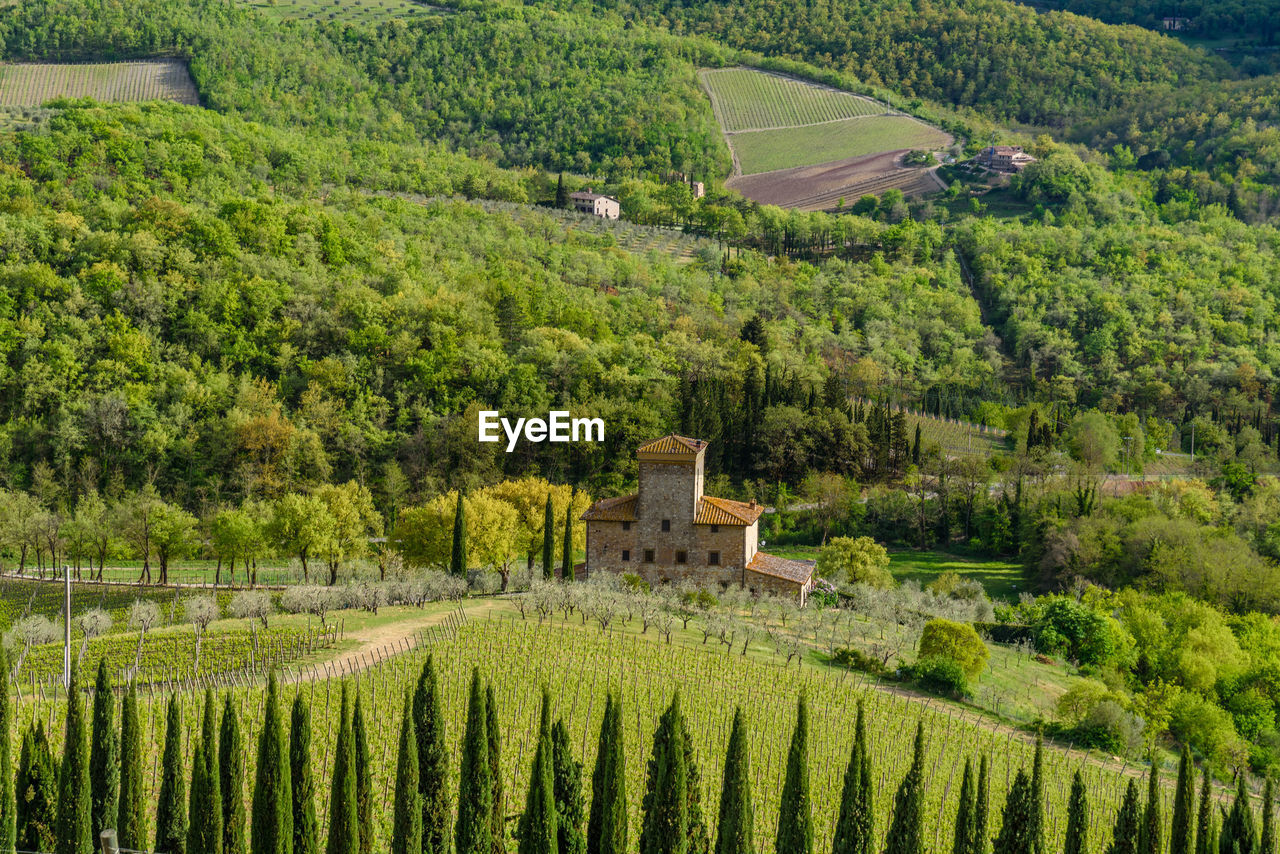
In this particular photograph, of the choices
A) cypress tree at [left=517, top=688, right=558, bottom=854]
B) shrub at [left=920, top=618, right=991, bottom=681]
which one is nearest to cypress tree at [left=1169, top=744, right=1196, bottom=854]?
cypress tree at [left=517, top=688, right=558, bottom=854]

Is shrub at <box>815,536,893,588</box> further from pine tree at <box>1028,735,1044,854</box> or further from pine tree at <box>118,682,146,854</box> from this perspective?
pine tree at <box>118,682,146,854</box>

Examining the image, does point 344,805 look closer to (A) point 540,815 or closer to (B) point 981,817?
(A) point 540,815

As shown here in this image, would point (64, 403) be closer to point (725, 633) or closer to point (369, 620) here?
point (369, 620)

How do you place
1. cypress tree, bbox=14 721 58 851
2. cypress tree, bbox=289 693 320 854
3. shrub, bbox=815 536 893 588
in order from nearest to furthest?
cypress tree, bbox=289 693 320 854 → cypress tree, bbox=14 721 58 851 → shrub, bbox=815 536 893 588

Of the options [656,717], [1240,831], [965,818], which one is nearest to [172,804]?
[656,717]

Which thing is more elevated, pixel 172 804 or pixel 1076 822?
pixel 1076 822

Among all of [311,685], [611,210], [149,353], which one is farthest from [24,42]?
[311,685]
